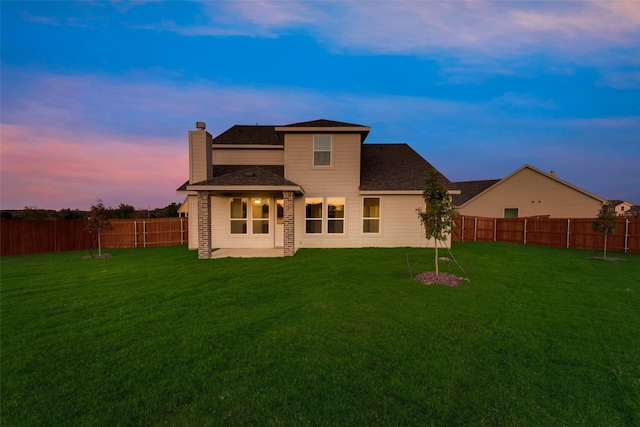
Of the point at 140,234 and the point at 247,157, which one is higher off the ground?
the point at 247,157

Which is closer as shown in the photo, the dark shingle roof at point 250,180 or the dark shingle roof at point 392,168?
the dark shingle roof at point 250,180

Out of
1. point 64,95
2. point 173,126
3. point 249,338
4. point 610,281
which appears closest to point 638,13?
point 610,281

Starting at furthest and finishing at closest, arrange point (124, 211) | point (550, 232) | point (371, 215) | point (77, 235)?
point (124, 211)
point (550, 232)
point (77, 235)
point (371, 215)

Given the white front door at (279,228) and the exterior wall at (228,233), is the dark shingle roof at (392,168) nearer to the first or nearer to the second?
the white front door at (279,228)

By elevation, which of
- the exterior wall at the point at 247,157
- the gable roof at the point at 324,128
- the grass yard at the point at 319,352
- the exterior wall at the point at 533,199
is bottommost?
the grass yard at the point at 319,352

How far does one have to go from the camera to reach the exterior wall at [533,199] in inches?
963

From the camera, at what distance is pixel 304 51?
1814 centimetres

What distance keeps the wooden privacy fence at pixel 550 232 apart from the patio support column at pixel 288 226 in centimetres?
1007

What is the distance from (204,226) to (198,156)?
4403mm

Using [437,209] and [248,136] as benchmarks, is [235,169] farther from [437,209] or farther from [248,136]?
[437,209]

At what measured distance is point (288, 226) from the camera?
509 inches

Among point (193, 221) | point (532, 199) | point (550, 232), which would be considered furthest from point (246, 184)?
point (532, 199)

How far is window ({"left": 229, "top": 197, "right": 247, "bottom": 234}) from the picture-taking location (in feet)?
49.2

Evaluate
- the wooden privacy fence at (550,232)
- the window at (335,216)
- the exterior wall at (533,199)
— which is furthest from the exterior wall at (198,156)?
the exterior wall at (533,199)
